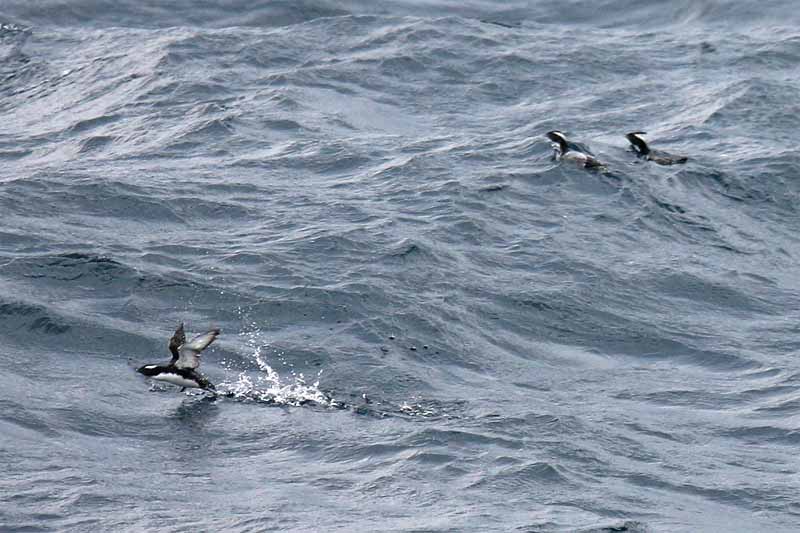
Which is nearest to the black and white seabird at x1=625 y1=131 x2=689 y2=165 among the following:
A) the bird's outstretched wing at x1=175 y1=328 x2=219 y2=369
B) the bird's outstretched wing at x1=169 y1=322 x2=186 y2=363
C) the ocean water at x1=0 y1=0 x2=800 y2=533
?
the ocean water at x1=0 y1=0 x2=800 y2=533

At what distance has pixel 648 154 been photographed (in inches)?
910

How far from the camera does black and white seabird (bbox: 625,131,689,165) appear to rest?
2293 cm

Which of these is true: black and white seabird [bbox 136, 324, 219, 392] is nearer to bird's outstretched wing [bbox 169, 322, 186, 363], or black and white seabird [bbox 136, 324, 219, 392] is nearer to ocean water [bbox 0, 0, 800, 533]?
bird's outstretched wing [bbox 169, 322, 186, 363]

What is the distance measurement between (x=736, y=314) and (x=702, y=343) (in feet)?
4.00

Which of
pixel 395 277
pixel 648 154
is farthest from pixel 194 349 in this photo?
pixel 648 154

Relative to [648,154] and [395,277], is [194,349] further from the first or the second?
[648,154]

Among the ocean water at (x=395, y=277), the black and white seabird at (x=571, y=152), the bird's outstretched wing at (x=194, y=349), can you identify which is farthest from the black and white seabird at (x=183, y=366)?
the black and white seabird at (x=571, y=152)

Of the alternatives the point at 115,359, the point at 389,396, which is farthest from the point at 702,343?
the point at 115,359

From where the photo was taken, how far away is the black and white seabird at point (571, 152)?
2244cm

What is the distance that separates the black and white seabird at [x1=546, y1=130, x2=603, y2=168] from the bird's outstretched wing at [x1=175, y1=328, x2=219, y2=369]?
8.91 metres

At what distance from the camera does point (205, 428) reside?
14.4 m

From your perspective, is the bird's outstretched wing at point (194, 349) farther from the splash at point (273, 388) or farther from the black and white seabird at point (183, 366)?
the splash at point (273, 388)

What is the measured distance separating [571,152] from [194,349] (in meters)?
9.33

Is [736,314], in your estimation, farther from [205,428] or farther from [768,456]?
[205,428]
